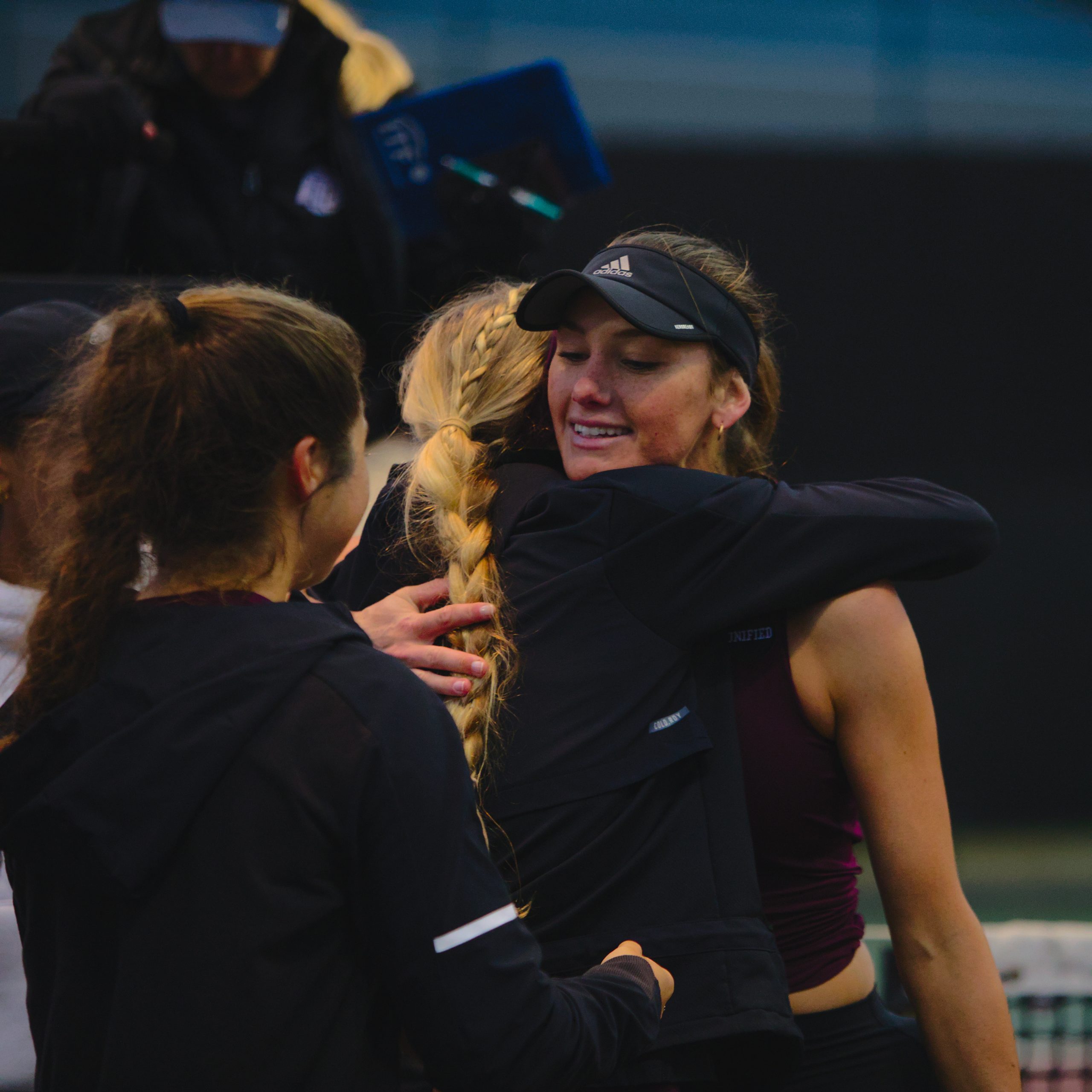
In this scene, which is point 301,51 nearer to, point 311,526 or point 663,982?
point 311,526

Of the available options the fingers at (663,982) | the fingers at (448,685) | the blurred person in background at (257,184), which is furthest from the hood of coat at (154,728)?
the blurred person in background at (257,184)

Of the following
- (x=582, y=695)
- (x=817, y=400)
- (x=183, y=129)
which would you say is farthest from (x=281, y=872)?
(x=817, y=400)

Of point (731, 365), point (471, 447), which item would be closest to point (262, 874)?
point (471, 447)

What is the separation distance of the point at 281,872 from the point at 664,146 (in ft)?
13.2

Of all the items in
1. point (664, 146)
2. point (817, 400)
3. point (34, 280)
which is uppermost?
point (34, 280)

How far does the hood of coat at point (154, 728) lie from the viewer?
0.88 meters

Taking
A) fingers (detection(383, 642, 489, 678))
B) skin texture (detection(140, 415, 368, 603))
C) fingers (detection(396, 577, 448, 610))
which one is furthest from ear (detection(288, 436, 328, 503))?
fingers (detection(396, 577, 448, 610))

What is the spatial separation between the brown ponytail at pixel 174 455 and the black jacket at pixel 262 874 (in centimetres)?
5

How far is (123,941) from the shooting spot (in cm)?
90

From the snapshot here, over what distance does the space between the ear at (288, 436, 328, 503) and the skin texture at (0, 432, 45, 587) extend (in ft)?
1.73

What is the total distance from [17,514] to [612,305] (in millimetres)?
788

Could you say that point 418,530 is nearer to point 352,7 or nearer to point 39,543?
point 39,543

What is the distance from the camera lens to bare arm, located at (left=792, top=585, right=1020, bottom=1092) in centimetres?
129

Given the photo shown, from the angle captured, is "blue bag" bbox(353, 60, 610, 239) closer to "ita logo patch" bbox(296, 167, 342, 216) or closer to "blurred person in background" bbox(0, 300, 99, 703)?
"ita logo patch" bbox(296, 167, 342, 216)
